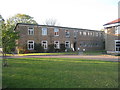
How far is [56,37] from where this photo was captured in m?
31.9

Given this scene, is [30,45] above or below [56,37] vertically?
below

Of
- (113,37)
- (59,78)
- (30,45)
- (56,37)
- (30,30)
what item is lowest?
(59,78)

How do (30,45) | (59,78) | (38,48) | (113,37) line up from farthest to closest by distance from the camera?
(38,48) < (30,45) < (113,37) < (59,78)

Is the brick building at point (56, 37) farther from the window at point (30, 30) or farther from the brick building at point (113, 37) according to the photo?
the brick building at point (113, 37)

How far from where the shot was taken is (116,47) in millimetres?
23828

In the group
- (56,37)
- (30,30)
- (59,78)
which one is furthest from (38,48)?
(59,78)

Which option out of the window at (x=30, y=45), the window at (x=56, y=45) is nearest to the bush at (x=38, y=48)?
the window at (x=30, y=45)

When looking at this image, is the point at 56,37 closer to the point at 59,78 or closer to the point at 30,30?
the point at 30,30

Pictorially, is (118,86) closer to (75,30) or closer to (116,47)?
(116,47)

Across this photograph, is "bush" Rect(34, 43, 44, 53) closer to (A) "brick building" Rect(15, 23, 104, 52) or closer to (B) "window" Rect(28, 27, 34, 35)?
(A) "brick building" Rect(15, 23, 104, 52)

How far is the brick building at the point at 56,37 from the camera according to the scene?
1113 inches

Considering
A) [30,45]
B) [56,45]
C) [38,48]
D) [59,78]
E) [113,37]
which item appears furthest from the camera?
[56,45]

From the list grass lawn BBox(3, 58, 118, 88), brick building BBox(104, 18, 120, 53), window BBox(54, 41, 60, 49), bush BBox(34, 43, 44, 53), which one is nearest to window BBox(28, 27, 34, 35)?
bush BBox(34, 43, 44, 53)

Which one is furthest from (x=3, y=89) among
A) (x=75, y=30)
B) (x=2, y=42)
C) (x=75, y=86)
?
(x=75, y=30)
